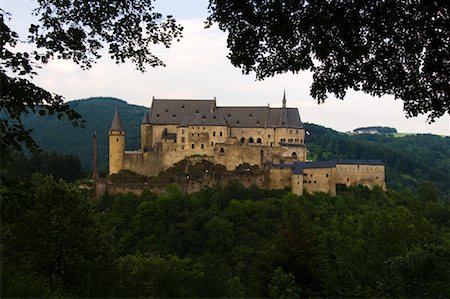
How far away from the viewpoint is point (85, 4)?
30.3ft

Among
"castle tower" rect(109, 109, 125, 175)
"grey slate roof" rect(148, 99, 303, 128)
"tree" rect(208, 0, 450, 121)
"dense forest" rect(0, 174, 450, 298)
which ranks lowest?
"dense forest" rect(0, 174, 450, 298)

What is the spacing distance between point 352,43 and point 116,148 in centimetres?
5134

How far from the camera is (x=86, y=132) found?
116938 mm

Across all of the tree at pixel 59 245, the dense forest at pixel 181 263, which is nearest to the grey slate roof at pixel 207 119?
the dense forest at pixel 181 263

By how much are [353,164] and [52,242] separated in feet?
149

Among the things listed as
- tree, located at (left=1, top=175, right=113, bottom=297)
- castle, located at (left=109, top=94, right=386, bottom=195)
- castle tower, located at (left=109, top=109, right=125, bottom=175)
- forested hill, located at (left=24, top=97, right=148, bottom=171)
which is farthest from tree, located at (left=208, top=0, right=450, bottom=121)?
forested hill, located at (left=24, top=97, right=148, bottom=171)

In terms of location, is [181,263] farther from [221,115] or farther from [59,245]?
[221,115]

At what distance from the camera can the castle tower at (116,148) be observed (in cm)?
5819

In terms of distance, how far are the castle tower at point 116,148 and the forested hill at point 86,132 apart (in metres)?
22.3

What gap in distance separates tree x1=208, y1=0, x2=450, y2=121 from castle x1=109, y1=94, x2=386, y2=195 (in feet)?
144

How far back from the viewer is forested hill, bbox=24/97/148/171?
334ft

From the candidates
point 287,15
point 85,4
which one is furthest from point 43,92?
point 287,15

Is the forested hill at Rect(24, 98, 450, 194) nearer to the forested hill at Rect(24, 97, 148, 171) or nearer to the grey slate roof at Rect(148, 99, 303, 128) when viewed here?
the forested hill at Rect(24, 97, 148, 171)

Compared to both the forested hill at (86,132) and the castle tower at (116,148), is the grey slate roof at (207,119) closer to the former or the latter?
the castle tower at (116,148)
